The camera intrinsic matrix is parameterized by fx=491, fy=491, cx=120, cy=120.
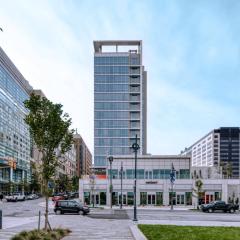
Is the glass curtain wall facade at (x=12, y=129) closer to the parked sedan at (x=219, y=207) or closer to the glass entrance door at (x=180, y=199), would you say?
the glass entrance door at (x=180, y=199)

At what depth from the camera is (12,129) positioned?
131 m

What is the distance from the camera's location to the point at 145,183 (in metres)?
83.9

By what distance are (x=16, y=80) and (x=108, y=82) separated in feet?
90.2

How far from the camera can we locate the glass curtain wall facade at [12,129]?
120m

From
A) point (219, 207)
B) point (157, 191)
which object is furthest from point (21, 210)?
point (157, 191)

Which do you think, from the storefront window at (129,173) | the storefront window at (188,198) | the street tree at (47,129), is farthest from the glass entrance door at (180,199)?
the street tree at (47,129)

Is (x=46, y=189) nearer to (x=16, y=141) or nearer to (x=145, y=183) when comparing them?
(x=145, y=183)

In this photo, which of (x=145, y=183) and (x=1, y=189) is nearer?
(x=145, y=183)

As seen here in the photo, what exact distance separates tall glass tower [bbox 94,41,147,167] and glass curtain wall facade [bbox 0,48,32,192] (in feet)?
73.1

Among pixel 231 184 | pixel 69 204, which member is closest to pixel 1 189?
pixel 231 184

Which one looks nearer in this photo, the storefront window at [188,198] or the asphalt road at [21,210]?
the asphalt road at [21,210]

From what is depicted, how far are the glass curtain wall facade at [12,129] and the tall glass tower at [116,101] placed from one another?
73.1 ft

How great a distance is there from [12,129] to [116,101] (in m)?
33.8

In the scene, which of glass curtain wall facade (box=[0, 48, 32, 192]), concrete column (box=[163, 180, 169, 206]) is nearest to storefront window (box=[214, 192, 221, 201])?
concrete column (box=[163, 180, 169, 206])
